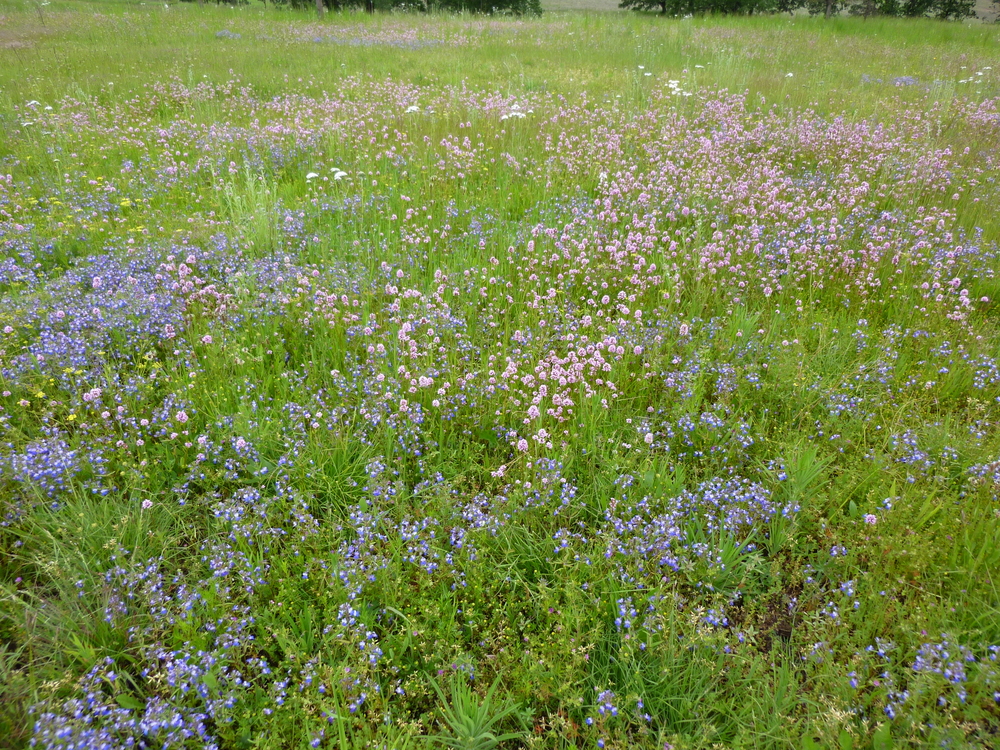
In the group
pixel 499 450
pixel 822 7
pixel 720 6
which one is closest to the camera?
pixel 499 450

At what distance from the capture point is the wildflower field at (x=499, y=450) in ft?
7.62

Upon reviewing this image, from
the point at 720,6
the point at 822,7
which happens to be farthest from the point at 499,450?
the point at 822,7

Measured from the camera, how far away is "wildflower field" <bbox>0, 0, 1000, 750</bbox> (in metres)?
2.32

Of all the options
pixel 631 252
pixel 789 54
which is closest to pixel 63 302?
pixel 631 252

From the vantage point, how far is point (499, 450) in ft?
11.7

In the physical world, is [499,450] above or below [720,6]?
below

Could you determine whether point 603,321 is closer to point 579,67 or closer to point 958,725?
point 958,725

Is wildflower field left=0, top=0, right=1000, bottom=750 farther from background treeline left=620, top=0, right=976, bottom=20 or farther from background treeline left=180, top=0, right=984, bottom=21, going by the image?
background treeline left=620, top=0, right=976, bottom=20

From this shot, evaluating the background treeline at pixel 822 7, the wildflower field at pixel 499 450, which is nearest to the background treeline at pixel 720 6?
the background treeline at pixel 822 7

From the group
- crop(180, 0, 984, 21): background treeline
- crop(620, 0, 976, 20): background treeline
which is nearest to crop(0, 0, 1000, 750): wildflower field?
crop(180, 0, 984, 21): background treeline

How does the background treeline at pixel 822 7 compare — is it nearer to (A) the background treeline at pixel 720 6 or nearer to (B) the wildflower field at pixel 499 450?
(A) the background treeline at pixel 720 6

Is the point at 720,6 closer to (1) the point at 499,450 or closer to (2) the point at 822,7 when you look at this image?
(2) the point at 822,7

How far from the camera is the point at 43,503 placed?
287 cm

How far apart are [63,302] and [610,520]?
4.53 meters
